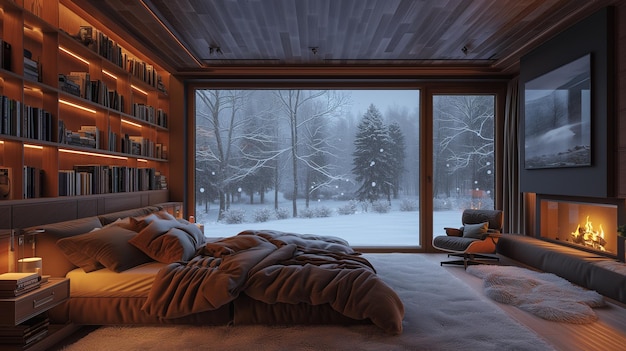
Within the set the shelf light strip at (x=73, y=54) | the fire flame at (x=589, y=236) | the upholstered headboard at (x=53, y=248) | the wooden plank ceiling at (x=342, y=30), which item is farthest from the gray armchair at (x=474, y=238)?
the shelf light strip at (x=73, y=54)

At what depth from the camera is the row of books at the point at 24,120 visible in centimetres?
274

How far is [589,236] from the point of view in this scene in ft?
14.4

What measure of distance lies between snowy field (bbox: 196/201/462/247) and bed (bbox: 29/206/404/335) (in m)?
3.03

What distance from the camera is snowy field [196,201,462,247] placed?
20.3 ft

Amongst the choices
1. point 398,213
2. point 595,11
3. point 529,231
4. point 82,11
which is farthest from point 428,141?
point 82,11

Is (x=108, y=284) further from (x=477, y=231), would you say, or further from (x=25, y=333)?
(x=477, y=231)

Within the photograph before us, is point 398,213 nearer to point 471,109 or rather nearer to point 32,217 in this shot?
point 471,109

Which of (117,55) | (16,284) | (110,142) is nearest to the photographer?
(16,284)

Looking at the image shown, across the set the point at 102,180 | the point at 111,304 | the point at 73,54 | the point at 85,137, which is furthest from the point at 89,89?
the point at 111,304

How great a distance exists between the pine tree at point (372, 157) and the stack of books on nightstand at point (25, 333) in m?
4.63

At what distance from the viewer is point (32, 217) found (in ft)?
9.75

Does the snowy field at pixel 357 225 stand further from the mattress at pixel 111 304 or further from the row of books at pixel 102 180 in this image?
the mattress at pixel 111 304

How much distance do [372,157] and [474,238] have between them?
2.05 m

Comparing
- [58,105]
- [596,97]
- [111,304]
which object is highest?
[596,97]
